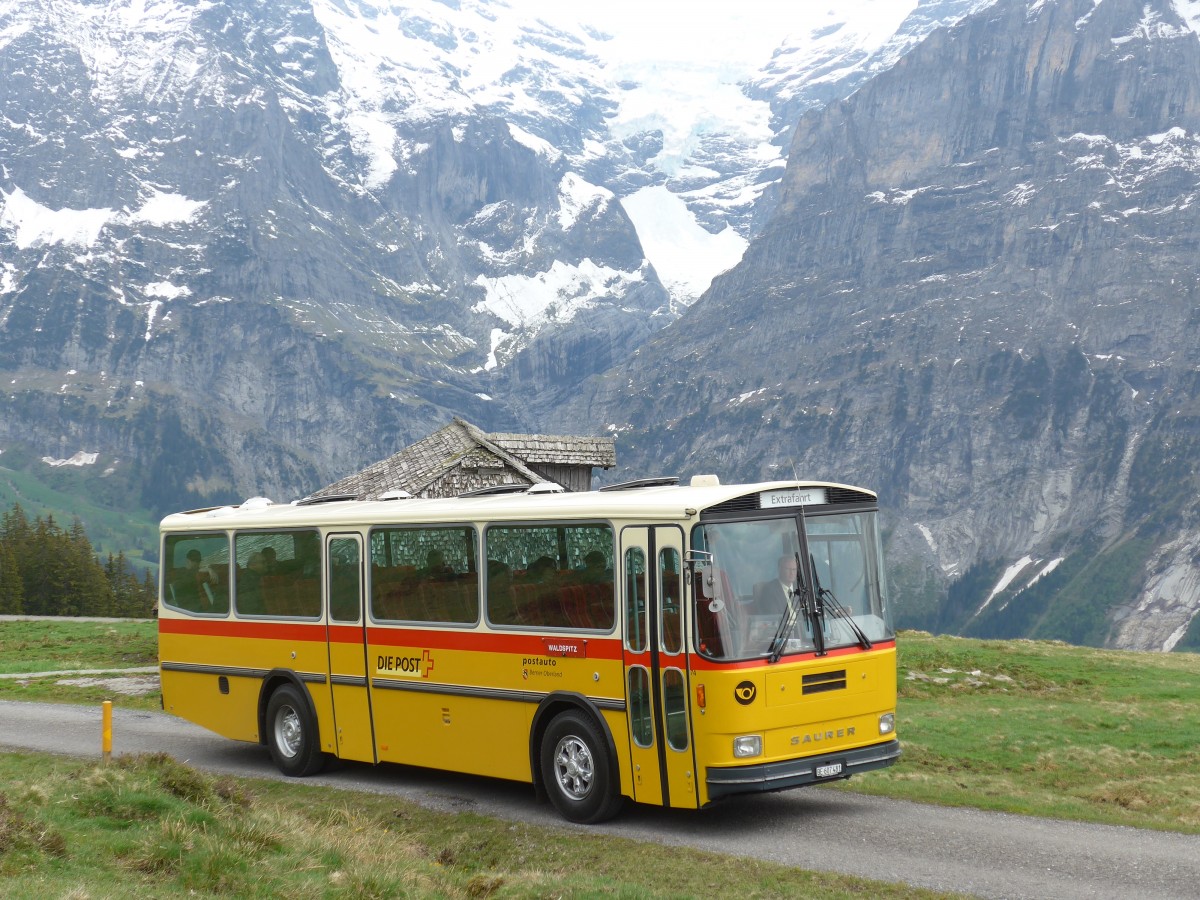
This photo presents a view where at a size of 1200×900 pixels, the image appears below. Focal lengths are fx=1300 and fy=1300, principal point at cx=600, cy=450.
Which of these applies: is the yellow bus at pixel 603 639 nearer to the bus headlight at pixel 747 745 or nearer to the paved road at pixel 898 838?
the bus headlight at pixel 747 745

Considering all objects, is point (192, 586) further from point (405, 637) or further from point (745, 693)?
point (745, 693)

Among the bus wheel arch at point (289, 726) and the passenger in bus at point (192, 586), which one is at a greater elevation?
the passenger in bus at point (192, 586)

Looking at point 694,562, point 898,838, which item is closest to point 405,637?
point 694,562

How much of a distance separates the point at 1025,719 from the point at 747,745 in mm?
14820

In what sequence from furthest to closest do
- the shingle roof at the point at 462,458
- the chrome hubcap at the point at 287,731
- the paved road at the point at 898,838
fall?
the shingle roof at the point at 462,458 → the chrome hubcap at the point at 287,731 → the paved road at the point at 898,838

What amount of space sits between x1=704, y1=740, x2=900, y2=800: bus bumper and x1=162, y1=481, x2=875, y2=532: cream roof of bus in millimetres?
2900

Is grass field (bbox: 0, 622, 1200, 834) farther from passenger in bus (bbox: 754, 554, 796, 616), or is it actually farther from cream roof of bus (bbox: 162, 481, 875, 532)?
cream roof of bus (bbox: 162, 481, 875, 532)

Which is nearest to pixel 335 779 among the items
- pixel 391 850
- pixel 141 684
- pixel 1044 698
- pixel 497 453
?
pixel 391 850

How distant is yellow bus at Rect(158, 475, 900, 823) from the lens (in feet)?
47.5

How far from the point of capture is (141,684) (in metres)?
32.4

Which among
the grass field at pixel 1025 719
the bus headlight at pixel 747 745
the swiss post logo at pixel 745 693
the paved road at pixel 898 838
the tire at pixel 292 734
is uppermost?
the swiss post logo at pixel 745 693

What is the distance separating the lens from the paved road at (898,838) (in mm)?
12742

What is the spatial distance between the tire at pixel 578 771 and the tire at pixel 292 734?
5035 millimetres

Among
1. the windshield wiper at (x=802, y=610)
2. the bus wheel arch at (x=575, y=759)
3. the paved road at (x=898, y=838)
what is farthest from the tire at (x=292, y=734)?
the windshield wiper at (x=802, y=610)
